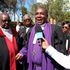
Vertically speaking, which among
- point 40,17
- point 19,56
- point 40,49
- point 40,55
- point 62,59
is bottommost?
point 19,56

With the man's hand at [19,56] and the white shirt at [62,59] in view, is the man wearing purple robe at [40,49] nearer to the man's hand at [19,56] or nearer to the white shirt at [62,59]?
the man's hand at [19,56]

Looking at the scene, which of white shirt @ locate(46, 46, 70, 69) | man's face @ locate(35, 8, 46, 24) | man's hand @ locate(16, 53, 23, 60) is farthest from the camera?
man's hand @ locate(16, 53, 23, 60)

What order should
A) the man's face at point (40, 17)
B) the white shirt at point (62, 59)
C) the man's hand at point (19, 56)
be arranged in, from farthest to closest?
the man's hand at point (19, 56) < the man's face at point (40, 17) < the white shirt at point (62, 59)

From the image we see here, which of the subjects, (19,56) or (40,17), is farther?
(19,56)

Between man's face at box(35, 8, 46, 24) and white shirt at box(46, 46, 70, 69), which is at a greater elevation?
man's face at box(35, 8, 46, 24)

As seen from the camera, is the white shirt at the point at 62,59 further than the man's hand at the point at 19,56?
No

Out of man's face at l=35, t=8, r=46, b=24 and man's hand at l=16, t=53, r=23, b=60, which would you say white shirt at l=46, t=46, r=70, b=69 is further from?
man's hand at l=16, t=53, r=23, b=60

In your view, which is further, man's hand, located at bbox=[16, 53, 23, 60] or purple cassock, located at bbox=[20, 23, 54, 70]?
man's hand, located at bbox=[16, 53, 23, 60]

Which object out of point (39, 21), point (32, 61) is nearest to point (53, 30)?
point (39, 21)

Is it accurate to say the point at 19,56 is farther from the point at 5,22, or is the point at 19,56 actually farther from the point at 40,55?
the point at 5,22

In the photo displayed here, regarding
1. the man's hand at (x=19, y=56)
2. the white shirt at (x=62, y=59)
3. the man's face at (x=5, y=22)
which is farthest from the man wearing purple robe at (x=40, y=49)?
the white shirt at (x=62, y=59)

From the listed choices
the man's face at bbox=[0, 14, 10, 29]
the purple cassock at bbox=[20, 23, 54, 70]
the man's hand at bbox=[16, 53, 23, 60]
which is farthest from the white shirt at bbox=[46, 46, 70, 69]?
the man's face at bbox=[0, 14, 10, 29]

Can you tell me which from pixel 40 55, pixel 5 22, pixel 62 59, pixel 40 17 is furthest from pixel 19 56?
pixel 62 59

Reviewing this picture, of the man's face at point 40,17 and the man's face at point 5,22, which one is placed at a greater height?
the man's face at point 40,17
